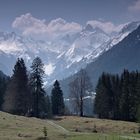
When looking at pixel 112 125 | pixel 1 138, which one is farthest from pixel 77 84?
pixel 1 138

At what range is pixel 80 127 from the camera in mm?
91438

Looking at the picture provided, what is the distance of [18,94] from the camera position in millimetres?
121938

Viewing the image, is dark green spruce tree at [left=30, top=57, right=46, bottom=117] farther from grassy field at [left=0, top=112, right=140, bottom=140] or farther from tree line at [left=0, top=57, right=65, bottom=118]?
grassy field at [left=0, top=112, right=140, bottom=140]

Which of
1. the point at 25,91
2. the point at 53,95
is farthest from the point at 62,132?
the point at 53,95

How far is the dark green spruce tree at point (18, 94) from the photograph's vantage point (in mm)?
122000

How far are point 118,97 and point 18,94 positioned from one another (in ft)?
117

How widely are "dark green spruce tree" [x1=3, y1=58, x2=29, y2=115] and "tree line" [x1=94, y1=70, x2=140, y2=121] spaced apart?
28.7m

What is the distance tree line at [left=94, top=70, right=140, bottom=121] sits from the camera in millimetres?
136125

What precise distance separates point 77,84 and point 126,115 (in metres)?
18.1

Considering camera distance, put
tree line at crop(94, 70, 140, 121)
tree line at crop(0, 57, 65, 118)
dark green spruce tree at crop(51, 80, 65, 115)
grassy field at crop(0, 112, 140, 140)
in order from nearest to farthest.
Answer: grassy field at crop(0, 112, 140, 140), tree line at crop(0, 57, 65, 118), tree line at crop(94, 70, 140, 121), dark green spruce tree at crop(51, 80, 65, 115)

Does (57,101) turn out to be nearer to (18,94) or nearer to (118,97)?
(118,97)

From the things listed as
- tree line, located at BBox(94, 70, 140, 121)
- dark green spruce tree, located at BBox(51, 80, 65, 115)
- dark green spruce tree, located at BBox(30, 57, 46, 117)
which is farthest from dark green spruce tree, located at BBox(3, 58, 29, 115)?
dark green spruce tree, located at BBox(51, 80, 65, 115)

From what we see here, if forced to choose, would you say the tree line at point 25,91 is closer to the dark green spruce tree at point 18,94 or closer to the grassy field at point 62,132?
the dark green spruce tree at point 18,94

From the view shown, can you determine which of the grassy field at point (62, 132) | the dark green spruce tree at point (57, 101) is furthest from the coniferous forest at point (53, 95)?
the grassy field at point (62, 132)
